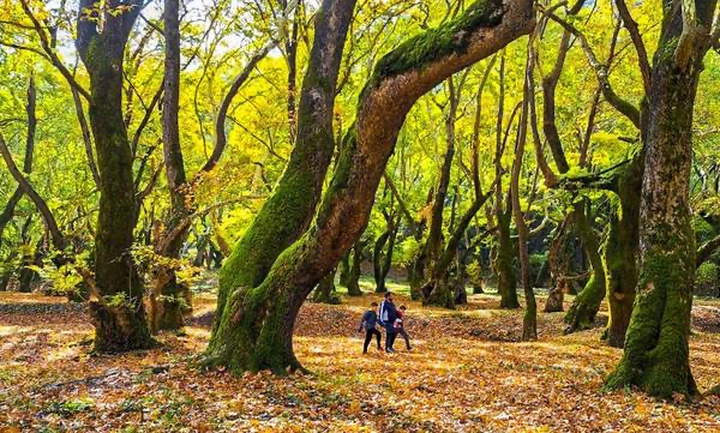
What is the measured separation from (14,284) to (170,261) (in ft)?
102

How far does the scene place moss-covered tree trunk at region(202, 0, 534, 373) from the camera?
21.4 ft

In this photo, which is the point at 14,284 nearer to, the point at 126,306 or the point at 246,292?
the point at 126,306

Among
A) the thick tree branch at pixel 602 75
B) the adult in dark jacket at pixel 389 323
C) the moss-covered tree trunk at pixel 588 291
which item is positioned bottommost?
the adult in dark jacket at pixel 389 323

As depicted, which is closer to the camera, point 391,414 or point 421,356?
point 391,414

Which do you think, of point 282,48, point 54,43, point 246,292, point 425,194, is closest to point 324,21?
point 246,292

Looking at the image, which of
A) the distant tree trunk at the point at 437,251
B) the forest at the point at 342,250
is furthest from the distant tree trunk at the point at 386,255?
the forest at the point at 342,250

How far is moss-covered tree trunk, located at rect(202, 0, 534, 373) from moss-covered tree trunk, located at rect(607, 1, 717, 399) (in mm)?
3085

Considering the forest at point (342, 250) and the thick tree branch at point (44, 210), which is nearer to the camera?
the forest at point (342, 250)

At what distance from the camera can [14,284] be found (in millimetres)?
36062

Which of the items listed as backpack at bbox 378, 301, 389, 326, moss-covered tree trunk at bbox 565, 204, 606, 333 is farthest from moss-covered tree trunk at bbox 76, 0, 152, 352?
moss-covered tree trunk at bbox 565, 204, 606, 333

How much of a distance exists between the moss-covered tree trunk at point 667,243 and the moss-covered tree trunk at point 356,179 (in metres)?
3.09

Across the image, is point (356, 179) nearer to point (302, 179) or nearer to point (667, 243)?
point (302, 179)

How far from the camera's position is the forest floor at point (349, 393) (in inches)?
255

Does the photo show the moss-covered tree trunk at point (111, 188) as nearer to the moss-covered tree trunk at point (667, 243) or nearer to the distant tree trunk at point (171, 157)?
the distant tree trunk at point (171, 157)
